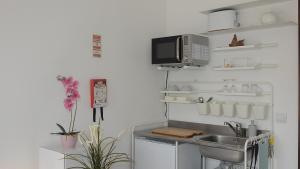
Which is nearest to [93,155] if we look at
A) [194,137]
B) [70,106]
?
[70,106]

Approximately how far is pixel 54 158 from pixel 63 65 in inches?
32.6

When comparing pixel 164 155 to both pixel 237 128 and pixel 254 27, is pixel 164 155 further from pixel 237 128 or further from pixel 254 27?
pixel 254 27

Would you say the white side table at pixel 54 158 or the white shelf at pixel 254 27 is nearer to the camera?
the white side table at pixel 54 158

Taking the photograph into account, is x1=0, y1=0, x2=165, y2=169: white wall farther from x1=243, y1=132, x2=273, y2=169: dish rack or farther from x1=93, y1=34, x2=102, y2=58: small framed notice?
x1=243, y1=132, x2=273, y2=169: dish rack

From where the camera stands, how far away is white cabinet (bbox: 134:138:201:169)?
2.91m

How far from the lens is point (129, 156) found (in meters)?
3.31

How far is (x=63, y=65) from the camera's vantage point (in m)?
2.68

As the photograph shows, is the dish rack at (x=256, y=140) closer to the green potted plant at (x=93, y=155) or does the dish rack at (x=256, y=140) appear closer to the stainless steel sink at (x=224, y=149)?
the stainless steel sink at (x=224, y=149)

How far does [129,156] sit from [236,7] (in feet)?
6.43

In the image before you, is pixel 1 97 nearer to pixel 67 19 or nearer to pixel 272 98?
pixel 67 19

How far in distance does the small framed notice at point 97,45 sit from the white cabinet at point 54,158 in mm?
990

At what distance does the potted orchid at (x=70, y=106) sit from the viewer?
8.17 ft

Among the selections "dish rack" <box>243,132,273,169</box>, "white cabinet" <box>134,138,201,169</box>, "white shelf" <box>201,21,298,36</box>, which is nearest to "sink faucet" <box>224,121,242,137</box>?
"dish rack" <box>243,132,273,169</box>

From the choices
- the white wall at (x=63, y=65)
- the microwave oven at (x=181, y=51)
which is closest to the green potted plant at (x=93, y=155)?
the white wall at (x=63, y=65)
